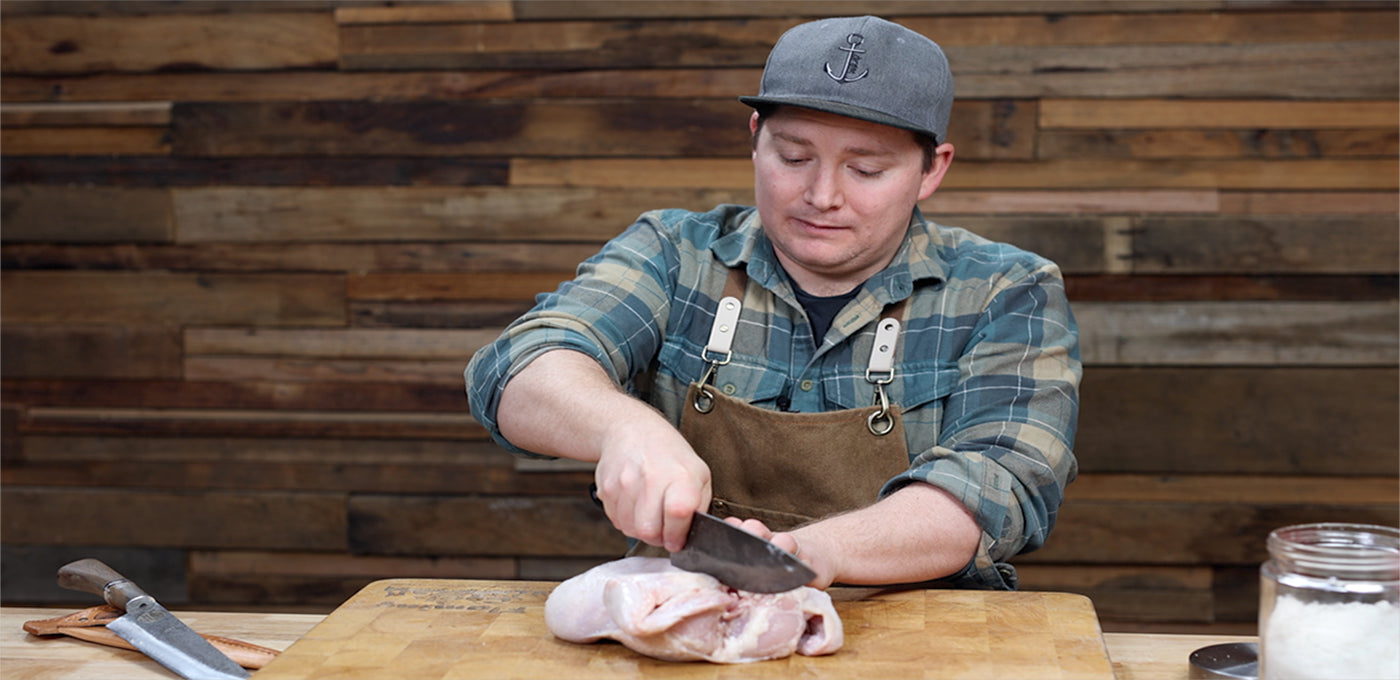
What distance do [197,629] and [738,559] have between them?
818 millimetres

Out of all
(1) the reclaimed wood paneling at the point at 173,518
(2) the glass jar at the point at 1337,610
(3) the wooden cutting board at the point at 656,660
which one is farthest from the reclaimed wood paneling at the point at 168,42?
(2) the glass jar at the point at 1337,610

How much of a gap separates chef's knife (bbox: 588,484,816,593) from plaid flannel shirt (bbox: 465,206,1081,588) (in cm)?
40

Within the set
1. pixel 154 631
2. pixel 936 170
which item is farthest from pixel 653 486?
pixel 936 170

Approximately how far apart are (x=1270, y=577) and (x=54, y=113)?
3.29 meters

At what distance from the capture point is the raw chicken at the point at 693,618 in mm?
1415

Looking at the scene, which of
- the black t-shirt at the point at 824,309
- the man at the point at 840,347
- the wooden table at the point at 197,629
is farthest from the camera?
the black t-shirt at the point at 824,309

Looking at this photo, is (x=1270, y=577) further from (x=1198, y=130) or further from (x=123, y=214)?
(x=123, y=214)

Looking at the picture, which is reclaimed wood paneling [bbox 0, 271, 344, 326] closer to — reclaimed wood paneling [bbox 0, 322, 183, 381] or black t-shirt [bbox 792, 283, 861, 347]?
reclaimed wood paneling [bbox 0, 322, 183, 381]

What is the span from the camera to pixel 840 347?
208cm

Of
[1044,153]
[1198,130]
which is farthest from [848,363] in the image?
[1198,130]

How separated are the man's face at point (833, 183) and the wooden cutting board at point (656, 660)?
60cm

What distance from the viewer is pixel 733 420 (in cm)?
204

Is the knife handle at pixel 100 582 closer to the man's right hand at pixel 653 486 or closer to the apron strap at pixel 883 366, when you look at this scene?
the man's right hand at pixel 653 486

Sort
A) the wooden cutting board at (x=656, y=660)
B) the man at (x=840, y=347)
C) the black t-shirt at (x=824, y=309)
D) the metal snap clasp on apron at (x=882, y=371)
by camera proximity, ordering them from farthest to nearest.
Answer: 1. the black t-shirt at (x=824, y=309)
2. the metal snap clasp on apron at (x=882, y=371)
3. the man at (x=840, y=347)
4. the wooden cutting board at (x=656, y=660)
